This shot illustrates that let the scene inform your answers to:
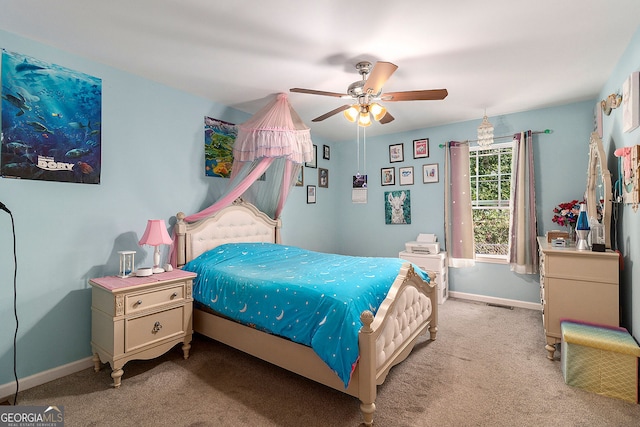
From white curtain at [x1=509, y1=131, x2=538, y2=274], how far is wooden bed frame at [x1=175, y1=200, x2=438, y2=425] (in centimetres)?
184

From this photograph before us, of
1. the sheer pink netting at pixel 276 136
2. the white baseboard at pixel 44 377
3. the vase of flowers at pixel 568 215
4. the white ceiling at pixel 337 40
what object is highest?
the white ceiling at pixel 337 40

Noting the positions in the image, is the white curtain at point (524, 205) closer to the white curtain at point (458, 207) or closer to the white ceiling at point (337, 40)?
the white curtain at point (458, 207)

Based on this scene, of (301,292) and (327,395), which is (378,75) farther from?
(327,395)

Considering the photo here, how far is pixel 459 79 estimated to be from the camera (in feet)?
10.5

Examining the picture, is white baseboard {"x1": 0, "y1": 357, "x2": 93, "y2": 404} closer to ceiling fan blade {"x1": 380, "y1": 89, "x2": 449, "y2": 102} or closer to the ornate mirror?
ceiling fan blade {"x1": 380, "y1": 89, "x2": 449, "y2": 102}

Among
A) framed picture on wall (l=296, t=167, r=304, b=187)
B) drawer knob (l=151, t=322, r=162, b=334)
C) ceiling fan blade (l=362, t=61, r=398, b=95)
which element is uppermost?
ceiling fan blade (l=362, t=61, r=398, b=95)

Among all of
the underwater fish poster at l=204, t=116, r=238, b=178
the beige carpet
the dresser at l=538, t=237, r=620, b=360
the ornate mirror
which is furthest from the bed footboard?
the underwater fish poster at l=204, t=116, r=238, b=178

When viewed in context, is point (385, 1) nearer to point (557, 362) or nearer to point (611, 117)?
point (611, 117)

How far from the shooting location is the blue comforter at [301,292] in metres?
2.04

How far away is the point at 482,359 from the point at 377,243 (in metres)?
2.90

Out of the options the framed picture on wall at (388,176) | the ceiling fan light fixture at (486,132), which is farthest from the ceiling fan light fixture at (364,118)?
the framed picture on wall at (388,176)

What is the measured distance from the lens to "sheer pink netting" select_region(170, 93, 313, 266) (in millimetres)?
3201

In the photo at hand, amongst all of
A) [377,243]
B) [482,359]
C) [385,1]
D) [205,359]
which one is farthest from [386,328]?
[377,243]

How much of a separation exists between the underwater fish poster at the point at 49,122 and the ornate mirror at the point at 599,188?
15.0 feet
